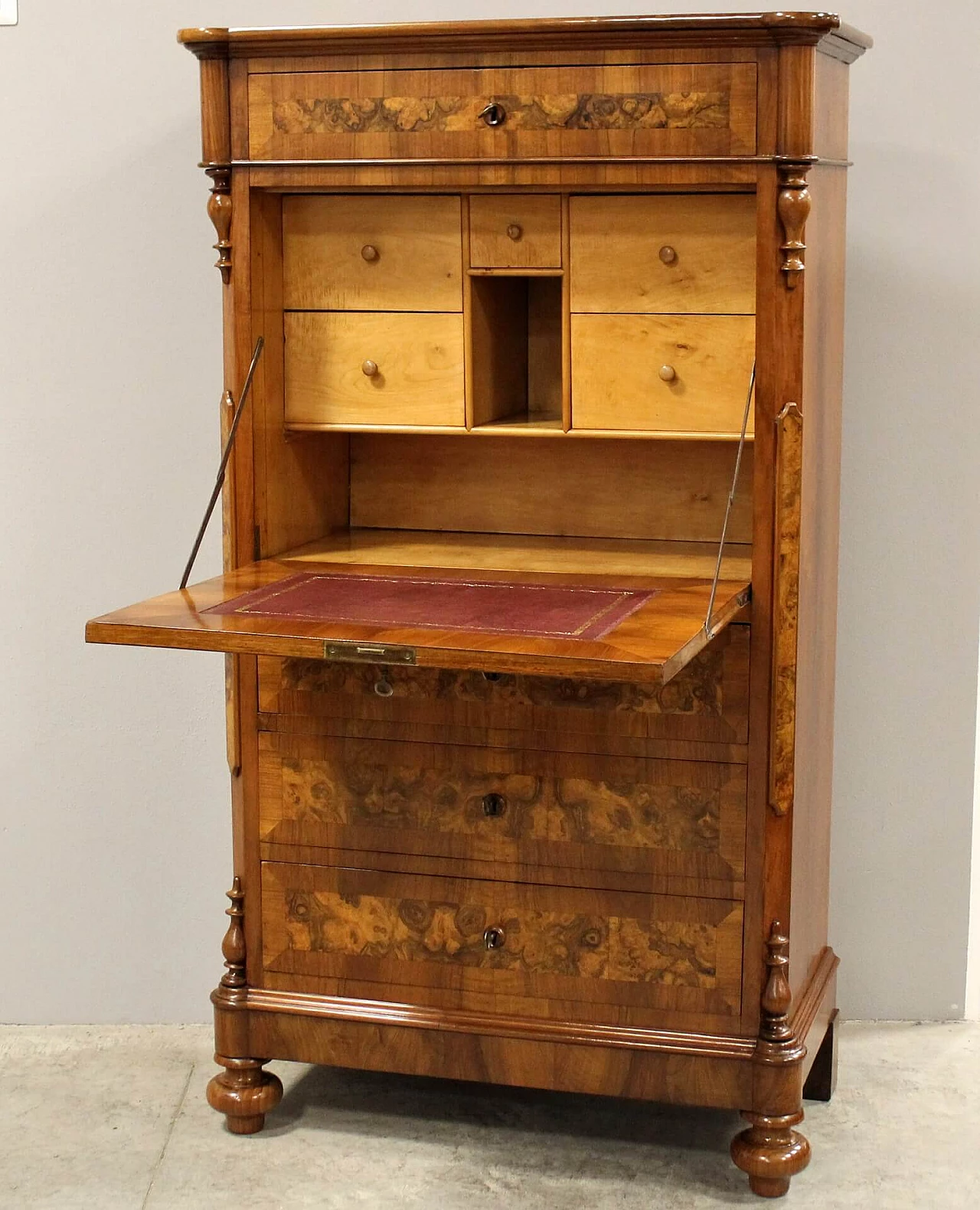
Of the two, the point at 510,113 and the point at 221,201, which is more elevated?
the point at 510,113

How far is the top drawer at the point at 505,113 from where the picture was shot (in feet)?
8.36

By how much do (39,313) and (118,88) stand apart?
18.5 inches

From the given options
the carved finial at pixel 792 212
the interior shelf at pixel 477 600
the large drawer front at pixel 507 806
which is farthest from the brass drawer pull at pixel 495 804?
the carved finial at pixel 792 212

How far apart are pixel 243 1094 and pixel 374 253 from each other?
1526 mm

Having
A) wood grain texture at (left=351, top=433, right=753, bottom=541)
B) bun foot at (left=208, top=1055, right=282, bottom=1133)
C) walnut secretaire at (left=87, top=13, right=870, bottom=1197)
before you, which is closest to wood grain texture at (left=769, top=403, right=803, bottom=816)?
walnut secretaire at (left=87, top=13, right=870, bottom=1197)

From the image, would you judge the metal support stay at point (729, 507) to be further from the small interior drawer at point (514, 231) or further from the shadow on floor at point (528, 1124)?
the shadow on floor at point (528, 1124)

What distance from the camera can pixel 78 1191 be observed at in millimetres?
2867

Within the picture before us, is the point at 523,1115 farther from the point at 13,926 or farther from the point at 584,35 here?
the point at 584,35

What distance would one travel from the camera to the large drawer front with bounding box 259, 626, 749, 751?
2.72 metres

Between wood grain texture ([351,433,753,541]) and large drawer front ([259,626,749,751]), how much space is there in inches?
17.1

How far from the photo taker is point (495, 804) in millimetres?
2834

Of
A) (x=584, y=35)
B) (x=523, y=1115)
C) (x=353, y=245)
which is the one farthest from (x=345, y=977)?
(x=584, y=35)

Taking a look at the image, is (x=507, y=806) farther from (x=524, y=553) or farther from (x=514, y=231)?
(x=514, y=231)

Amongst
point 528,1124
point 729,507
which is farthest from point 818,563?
point 528,1124
